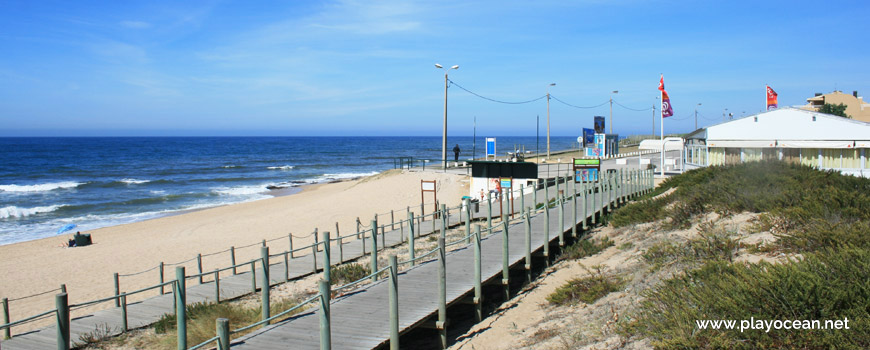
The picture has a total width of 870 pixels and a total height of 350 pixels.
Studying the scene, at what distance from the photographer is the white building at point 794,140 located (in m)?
21.5

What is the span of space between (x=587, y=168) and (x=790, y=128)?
1051cm

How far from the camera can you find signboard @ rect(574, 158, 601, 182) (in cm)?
1955

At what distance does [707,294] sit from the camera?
19.6 feet

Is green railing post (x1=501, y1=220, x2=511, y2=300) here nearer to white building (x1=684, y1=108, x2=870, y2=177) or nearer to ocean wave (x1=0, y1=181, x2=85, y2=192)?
white building (x1=684, y1=108, x2=870, y2=177)

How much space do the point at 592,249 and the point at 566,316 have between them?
4.30 m

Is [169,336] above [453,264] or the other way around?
the other way around

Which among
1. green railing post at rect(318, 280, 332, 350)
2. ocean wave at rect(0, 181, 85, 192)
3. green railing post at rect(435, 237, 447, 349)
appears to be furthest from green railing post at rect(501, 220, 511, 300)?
ocean wave at rect(0, 181, 85, 192)

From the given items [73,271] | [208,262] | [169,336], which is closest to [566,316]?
[169,336]

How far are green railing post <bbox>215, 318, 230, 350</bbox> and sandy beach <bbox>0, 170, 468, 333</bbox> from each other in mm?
7173

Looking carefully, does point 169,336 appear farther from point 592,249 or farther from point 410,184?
point 410,184

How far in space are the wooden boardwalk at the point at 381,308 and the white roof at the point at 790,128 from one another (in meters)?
16.9

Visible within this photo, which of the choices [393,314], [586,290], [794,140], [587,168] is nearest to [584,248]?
[586,290]

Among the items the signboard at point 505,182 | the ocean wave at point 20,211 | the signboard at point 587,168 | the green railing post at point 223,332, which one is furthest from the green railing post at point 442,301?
the ocean wave at point 20,211

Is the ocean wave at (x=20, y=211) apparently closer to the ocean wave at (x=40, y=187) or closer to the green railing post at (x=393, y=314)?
the ocean wave at (x=40, y=187)
